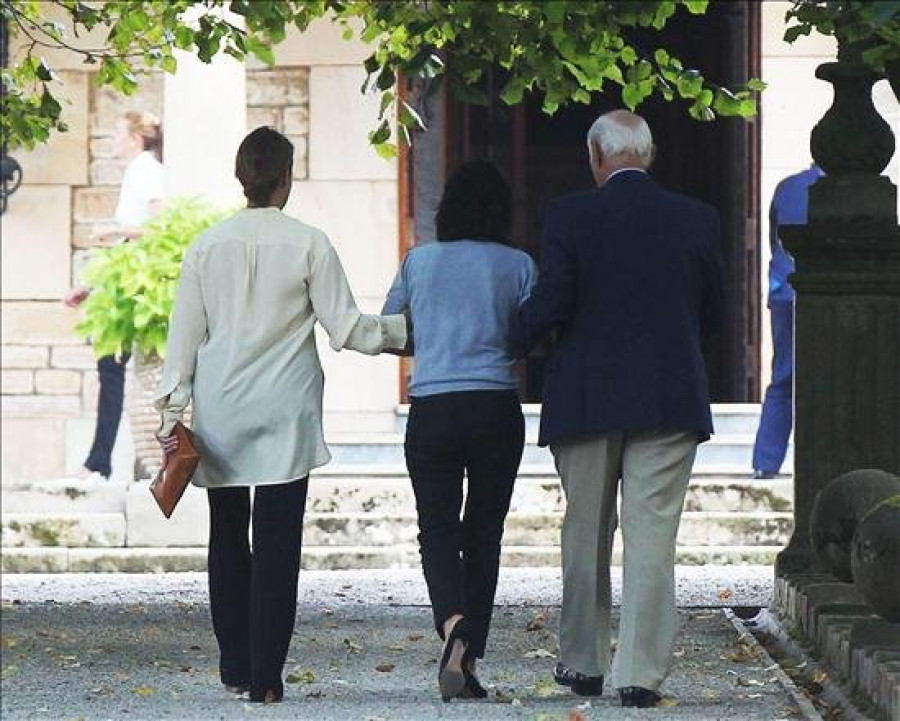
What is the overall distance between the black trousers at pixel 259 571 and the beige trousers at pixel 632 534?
83 centimetres

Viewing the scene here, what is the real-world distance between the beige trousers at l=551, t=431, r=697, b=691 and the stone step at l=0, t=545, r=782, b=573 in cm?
623

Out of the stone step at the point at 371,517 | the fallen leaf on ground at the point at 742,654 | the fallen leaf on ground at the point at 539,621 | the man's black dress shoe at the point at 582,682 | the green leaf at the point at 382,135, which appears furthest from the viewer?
the stone step at the point at 371,517

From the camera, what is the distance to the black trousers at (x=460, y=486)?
8.76m

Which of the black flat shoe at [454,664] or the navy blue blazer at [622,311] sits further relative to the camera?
the black flat shoe at [454,664]

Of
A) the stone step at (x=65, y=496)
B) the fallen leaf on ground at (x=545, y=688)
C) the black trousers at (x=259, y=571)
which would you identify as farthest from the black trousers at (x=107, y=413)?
the black trousers at (x=259, y=571)

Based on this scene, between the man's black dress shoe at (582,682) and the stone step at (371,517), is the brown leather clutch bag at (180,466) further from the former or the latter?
the stone step at (371,517)

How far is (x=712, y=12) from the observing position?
18984 millimetres

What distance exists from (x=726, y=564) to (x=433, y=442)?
21.4 feet

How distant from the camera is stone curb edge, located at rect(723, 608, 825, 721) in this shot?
8.64 metres

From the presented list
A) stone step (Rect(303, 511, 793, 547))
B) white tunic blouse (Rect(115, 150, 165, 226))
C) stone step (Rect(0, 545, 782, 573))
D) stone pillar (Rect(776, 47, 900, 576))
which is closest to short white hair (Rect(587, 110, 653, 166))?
stone pillar (Rect(776, 47, 900, 576))

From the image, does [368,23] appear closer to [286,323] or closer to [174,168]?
[286,323]

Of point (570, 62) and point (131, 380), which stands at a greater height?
point (570, 62)

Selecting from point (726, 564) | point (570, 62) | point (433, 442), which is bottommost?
point (726, 564)

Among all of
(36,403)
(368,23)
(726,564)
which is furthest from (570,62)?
(36,403)
